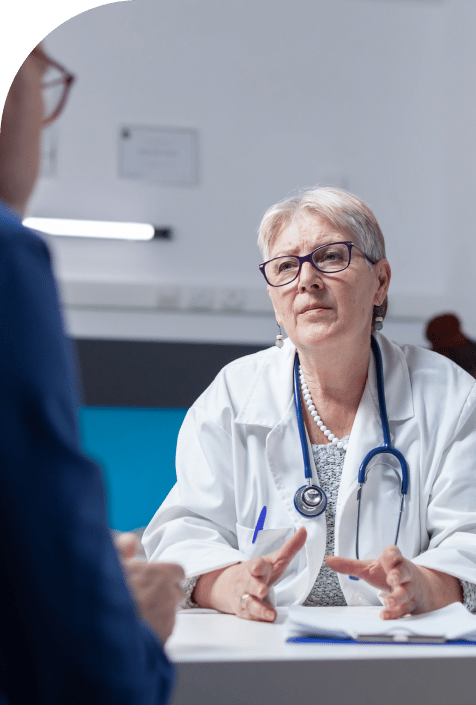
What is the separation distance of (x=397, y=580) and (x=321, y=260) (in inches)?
27.4

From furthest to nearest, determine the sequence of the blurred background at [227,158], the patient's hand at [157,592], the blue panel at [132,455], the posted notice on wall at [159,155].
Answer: the posted notice on wall at [159,155]
the blurred background at [227,158]
the blue panel at [132,455]
the patient's hand at [157,592]

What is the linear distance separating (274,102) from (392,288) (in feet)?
3.14

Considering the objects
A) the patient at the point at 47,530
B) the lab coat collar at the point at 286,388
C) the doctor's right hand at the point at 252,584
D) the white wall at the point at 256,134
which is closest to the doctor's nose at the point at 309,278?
the lab coat collar at the point at 286,388

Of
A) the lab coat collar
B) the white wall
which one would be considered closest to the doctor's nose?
the lab coat collar

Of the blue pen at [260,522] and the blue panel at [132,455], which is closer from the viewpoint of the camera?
the blue pen at [260,522]

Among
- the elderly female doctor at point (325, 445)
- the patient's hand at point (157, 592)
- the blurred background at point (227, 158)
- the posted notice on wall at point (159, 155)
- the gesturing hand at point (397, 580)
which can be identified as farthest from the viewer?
the posted notice on wall at point (159, 155)

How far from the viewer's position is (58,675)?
43 centimetres

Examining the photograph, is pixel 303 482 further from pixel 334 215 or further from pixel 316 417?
pixel 334 215

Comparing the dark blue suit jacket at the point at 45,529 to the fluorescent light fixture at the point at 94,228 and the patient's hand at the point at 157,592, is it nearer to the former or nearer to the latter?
the patient's hand at the point at 157,592

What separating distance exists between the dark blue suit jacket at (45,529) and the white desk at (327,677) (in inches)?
10.8

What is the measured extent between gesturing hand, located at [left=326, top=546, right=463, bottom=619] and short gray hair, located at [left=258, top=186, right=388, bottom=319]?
2.29 feet

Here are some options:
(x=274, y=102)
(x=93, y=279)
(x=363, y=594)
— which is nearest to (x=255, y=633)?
(x=363, y=594)

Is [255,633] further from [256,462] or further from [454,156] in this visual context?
[454,156]

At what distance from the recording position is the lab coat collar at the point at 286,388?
1437 mm
